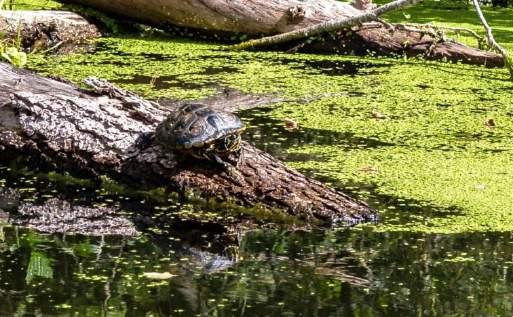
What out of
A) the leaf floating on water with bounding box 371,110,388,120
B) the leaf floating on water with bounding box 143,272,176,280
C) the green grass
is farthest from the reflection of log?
the leaf floating on water with bounding box 371,110,388,120

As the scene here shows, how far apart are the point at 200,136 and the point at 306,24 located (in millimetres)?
3917

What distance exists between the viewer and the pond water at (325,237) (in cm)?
295

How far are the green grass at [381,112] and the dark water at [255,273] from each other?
0.28 meters

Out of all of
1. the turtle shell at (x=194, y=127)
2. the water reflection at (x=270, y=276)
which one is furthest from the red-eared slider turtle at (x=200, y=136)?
the water reflection at (x=270, y=276)

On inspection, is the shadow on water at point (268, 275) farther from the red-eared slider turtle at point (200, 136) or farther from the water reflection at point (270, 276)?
the red-eared slider turtle at point (200, 136)

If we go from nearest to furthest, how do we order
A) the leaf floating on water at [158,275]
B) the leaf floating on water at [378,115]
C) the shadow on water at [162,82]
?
the leaf floating on water at [158,275]
the leaf floating on water at [378,115]
the shadow on water at [162,82]

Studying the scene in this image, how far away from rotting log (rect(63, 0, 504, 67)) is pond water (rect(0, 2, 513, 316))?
1280mm

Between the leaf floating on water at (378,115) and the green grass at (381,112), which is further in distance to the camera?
the leaf floating on water at (378,115)

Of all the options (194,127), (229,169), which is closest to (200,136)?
(194,127)

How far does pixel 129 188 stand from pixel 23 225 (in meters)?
0.54

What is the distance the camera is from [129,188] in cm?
403

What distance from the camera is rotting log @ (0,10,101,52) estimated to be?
7.40 metres

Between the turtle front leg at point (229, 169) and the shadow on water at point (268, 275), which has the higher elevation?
the turtle front leg at point (229, 169)

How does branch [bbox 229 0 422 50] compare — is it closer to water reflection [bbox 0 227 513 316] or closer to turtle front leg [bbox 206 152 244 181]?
turtle front leg [bbox 206 152 244 181]
